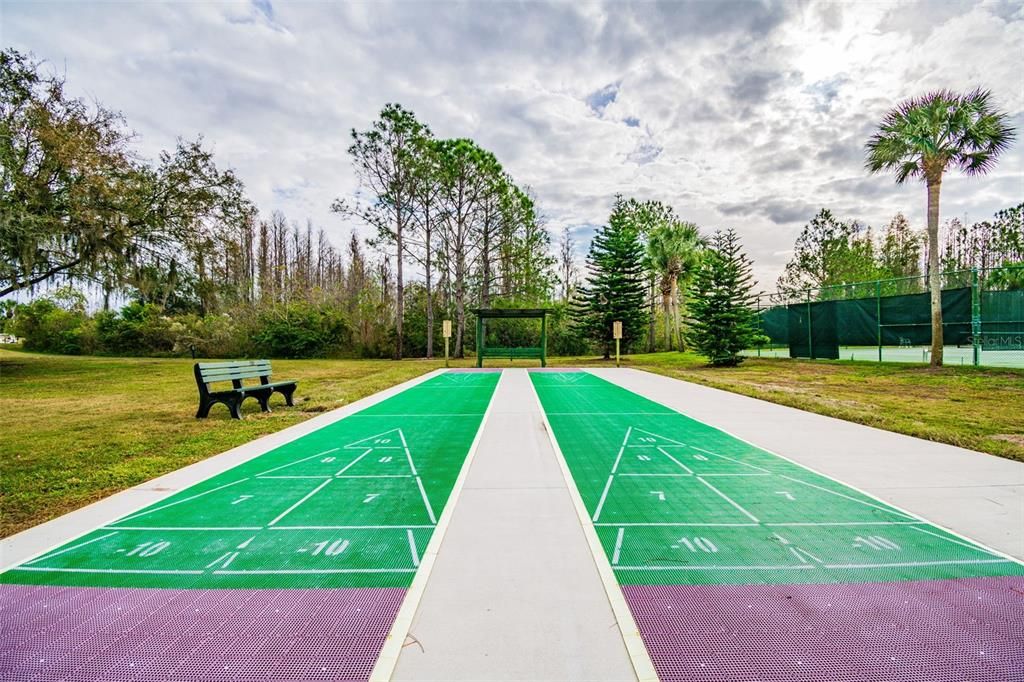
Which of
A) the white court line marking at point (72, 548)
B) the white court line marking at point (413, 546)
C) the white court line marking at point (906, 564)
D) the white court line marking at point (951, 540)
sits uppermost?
the white court line marking at point (413, 546)

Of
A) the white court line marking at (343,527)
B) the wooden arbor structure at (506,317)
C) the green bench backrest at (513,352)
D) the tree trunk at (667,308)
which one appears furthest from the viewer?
the tree trunk at (667,308)

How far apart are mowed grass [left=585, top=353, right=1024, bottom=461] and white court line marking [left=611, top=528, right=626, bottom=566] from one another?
183 inches

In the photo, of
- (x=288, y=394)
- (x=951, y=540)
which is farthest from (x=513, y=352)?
(x=951, y=540)

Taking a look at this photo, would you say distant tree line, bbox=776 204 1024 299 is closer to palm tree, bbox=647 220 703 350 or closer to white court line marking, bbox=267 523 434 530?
palm tree, bbox=647 220 703 350

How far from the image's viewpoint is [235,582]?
2561mm

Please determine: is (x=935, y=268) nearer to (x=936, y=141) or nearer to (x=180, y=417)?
(x=936, y=141)

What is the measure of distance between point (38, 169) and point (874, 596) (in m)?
21.2

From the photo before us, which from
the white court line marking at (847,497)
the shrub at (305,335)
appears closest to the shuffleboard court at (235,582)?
the white court line marking at (847,497)

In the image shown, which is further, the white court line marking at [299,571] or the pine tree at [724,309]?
the pine tree at [724,309]

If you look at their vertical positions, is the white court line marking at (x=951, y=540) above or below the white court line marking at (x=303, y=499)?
below

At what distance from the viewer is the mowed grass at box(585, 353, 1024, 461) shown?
19.1 ft

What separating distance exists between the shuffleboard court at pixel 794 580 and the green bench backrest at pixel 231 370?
5945 millimetres

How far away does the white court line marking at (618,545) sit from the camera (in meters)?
2.78

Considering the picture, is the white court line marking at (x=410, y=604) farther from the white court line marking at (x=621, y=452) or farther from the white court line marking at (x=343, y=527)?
the white court line marking at (x=621, y=452)
